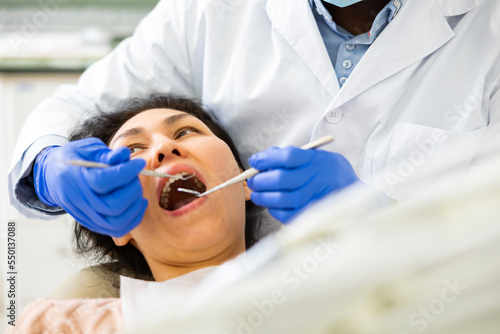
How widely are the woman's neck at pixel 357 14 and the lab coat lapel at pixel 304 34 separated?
0.07 meters

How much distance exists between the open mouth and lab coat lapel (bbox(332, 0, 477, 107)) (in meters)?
0.42

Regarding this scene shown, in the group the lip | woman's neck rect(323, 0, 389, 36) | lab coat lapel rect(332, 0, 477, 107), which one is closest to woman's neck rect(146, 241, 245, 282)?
the lip

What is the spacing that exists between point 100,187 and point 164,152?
192 mm

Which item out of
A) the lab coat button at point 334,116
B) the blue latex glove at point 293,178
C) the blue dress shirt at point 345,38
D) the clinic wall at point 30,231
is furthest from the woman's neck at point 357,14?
the clinic wall at point 30,231

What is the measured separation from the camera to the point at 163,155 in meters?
1.31

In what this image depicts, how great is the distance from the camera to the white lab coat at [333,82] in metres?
1.42

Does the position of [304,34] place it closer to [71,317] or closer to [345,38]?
[345,38]

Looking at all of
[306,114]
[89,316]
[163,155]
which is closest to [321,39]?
[306,114]

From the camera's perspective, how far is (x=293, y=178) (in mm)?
1188

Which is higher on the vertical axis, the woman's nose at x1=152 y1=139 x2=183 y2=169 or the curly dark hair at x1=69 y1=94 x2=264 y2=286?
the woman's nose at x1=152 y1=139 x2=183 y2=169

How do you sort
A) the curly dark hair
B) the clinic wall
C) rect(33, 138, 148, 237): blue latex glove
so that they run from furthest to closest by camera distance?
the clinic wall → the curly dark hair → rect(33, 138, 148, 237): blue latex glove

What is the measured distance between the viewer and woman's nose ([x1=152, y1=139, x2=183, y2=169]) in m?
1.29

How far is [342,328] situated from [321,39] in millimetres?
1091

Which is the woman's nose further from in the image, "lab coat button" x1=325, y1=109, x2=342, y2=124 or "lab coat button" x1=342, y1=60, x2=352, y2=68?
"lab coat button" x1=342, y1=60, x2=352, y2=68
